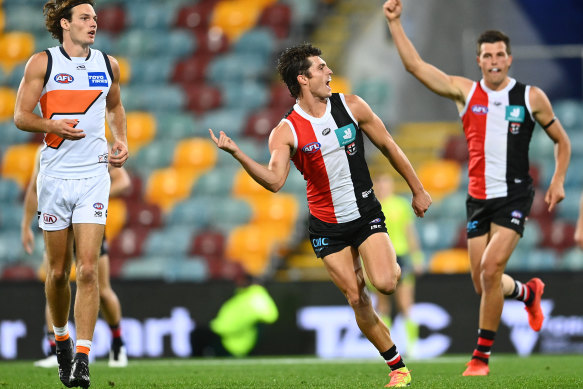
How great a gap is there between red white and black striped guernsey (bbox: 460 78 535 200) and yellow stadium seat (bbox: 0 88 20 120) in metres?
10.5

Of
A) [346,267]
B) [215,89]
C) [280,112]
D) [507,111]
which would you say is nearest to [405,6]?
[280,112]

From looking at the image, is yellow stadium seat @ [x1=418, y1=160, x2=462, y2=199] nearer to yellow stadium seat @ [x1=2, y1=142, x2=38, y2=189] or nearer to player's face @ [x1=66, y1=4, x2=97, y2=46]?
yellow stadium seat @ [x1=2, y1=142, x2=38, y2=189]

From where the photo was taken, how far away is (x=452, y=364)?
29.7 feet

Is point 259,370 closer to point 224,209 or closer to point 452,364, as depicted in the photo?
point 452,364

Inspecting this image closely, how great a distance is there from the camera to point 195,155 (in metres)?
15.0

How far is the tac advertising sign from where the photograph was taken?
35.7 feet

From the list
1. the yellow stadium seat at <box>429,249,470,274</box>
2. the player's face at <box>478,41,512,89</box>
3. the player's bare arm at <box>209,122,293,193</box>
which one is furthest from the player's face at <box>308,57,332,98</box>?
the yellow stadium seat at <box>429,249,470,274</box>

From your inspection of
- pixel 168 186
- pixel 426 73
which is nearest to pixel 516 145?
pixel 426 73

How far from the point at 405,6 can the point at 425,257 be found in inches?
138

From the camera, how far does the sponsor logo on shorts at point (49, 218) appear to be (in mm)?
6168

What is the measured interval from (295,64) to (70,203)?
1800 millimetres

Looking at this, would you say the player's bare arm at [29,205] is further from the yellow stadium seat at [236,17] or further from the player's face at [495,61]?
the yellow stadium seat at [236,17]

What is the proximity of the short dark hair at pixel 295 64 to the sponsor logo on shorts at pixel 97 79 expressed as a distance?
4.07 feet

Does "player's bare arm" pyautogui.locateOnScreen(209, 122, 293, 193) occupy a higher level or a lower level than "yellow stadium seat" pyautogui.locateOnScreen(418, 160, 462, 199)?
higher
